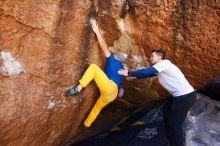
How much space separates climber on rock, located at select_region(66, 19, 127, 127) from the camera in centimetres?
475

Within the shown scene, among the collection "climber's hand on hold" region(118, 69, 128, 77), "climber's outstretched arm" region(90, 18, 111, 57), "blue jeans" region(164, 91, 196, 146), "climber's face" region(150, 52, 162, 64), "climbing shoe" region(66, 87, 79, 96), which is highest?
"climber's outstretched arm" region(90, 18, 111, 57)

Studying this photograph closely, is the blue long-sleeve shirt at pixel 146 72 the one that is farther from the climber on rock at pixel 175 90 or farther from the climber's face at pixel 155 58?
the climber's face at pixel 155 58

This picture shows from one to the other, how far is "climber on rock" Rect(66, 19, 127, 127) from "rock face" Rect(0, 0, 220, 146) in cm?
9

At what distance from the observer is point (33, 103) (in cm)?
446

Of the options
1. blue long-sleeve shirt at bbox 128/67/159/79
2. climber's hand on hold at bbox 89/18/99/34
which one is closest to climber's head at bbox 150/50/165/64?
blue long-sleeve shirt at bbox 128/67/159/79

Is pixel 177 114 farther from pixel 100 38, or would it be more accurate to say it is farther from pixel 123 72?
pixel 100 38

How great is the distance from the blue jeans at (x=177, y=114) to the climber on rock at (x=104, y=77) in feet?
2.40

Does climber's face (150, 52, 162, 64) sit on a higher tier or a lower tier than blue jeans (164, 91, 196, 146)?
higher

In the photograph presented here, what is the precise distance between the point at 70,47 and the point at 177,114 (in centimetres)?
148

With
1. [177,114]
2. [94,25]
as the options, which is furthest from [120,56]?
[177,114]

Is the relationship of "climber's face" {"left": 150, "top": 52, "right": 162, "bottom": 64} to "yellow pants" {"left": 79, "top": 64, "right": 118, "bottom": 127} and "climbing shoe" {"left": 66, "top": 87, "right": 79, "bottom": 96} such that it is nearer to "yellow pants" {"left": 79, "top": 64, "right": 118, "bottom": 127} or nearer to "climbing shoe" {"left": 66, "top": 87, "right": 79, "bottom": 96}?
"yellow pants" {"left": 79, "top": 64, "right": 118, "bottom": 127}

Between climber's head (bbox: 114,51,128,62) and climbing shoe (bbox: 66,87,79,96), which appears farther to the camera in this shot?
climber's head (bbox: 114,51,128,62)

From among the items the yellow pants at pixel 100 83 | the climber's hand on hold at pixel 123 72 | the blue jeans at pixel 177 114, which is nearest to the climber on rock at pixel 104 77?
the yellow pants at pixel 100 83

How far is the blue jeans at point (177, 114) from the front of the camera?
4629mm
